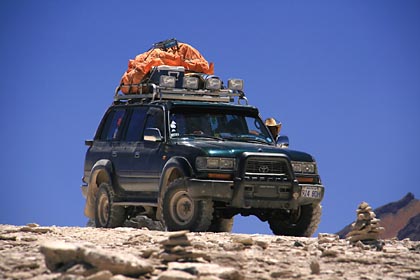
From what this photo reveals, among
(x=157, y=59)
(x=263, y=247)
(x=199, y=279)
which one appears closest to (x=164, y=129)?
(x=157, y=59)

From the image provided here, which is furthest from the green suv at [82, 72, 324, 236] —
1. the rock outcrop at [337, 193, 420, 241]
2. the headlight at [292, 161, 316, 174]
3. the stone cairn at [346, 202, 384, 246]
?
the rock outcrop at [337, 193, 420, 241]

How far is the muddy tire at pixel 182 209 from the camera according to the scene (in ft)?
52.3

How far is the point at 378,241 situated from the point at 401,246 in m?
0.39

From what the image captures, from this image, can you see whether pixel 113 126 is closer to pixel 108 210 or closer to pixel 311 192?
pixel 108 210

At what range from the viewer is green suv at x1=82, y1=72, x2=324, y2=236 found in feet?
53.0

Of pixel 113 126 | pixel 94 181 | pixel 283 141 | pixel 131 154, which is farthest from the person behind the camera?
pixel 94 181

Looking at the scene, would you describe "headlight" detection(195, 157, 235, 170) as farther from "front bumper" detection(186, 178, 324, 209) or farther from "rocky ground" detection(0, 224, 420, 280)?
"rocky ground" detection(0, 224, 420, 280)

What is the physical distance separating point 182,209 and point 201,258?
450 centimetres

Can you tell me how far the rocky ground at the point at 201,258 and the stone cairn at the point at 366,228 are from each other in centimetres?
18

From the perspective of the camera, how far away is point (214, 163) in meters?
16.1

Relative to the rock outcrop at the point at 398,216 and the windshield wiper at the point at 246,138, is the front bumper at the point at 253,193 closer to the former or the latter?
the windshield wiper at the point at 246,138

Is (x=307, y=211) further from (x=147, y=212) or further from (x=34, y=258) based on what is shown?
(x=34, y=258)

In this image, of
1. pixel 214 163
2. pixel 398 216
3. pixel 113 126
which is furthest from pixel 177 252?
pixel 398 216

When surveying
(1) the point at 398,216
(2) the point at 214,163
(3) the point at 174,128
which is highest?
(3) the point at 174,128
